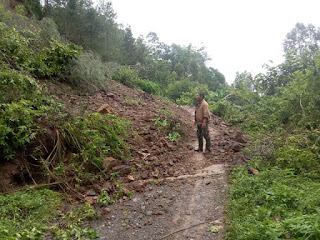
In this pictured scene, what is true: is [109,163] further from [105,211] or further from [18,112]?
[18,112]

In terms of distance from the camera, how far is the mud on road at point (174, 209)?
3.14 meters

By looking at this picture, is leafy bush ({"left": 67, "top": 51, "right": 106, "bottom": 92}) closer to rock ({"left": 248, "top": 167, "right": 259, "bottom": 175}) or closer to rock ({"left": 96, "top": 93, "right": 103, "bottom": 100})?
rock ({"left": 96, "top": 93, "right": 103, "bottom": 100})

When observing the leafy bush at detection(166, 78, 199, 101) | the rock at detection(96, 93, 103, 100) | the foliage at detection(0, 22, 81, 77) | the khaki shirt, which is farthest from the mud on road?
the leafy bush at detection(166, 78, 199, 101)

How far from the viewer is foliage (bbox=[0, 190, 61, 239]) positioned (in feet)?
8.87

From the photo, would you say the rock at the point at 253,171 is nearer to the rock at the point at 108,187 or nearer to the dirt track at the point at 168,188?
the dirt track at the point at 168,188

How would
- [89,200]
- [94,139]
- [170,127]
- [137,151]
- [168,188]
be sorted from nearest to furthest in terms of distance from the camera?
[89,200]
[168,188]
[94,139]
[137,151]
[170,127]

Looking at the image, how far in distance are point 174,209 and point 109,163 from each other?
176 centimetres

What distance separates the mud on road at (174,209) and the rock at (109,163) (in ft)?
2.13

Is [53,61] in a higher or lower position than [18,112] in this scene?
higher

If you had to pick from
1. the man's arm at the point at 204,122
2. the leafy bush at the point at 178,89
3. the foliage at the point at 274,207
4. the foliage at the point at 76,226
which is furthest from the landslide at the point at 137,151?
the leafy bush at the point at 178,89

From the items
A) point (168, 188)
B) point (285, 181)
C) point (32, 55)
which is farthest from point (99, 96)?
point (285, 181)

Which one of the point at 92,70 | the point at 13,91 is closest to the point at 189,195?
the point at 13,91

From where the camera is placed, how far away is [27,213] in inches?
129

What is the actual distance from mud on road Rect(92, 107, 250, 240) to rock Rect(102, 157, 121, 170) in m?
0.65
